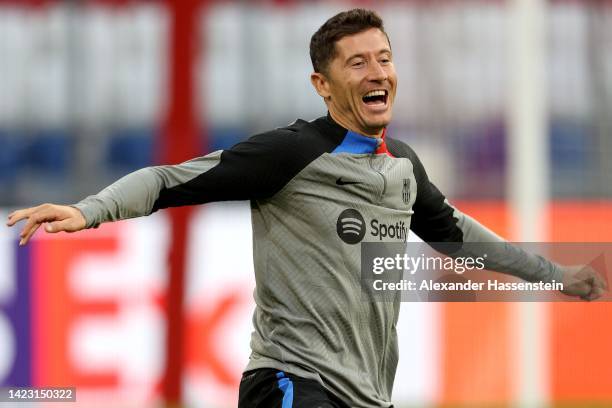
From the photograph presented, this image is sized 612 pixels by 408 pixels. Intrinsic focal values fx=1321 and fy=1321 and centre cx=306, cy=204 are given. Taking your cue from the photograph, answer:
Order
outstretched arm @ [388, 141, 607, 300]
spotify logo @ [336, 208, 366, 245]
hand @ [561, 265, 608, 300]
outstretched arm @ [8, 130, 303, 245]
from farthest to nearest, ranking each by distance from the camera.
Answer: hand @ [561, 265, 608, 300], outstretched arm @ [388, 141, 607, 300], spotify logo @ [336, 208, 366, 245], outstretched arm @ [8, 130, 303, 245]

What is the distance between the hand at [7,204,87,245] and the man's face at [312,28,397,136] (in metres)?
1.14

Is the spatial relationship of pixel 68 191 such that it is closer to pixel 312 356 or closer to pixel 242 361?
pixel 242 361

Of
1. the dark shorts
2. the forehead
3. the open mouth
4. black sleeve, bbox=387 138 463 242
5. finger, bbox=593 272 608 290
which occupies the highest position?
the forehead

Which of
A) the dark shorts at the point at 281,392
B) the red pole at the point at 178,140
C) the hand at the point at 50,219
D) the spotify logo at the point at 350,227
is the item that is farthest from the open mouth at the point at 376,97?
the red pole at the point at 178,140

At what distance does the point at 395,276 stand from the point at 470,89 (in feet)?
23.8

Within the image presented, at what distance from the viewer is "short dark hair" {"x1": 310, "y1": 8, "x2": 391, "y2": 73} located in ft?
16.0

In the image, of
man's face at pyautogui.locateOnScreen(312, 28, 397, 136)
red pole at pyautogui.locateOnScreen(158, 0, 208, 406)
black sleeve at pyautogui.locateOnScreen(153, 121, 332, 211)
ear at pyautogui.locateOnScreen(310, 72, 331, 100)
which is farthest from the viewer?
red pole at pyautogui.locateOnScreen(158, 0, 208, 406)

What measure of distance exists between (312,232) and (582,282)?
1278mm

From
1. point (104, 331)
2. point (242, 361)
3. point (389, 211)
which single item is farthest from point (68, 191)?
point (389, 211)

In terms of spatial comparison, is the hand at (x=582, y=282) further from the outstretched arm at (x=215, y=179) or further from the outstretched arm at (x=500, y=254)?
the outstretched arm at (x=215, y=179)

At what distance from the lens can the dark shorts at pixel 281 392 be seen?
4570 millimetres

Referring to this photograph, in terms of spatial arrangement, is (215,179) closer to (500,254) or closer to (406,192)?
(406,192)

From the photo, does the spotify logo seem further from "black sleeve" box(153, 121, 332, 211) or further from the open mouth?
the open mouth

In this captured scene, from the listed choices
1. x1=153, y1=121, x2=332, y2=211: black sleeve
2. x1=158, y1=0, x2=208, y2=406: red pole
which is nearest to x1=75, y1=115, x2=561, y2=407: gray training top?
x1=153, y1=121, x2=332, y2=211: black sleeve
